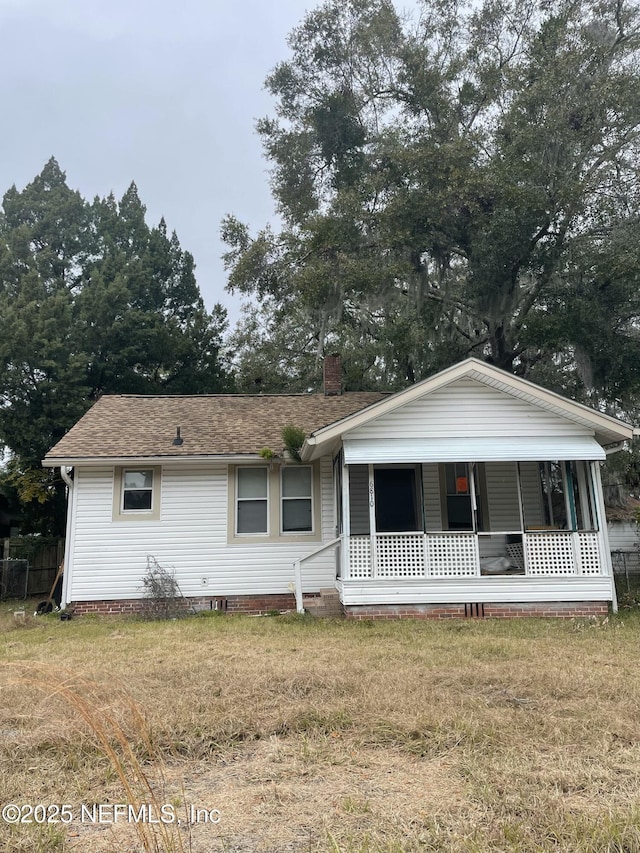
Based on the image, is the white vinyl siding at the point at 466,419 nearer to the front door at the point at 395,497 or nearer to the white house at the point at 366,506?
the white house at the point at 366,506

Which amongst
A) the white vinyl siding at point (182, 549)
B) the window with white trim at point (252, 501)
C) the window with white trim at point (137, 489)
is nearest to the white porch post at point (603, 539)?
the white vinyl siding at point (182, 549)

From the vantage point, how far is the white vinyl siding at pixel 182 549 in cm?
1146

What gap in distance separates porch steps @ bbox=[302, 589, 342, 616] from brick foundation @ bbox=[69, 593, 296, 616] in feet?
3.04

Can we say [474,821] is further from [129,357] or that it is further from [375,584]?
[129,357]

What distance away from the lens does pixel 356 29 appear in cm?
2047

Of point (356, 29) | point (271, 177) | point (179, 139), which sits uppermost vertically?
point (179, 139)

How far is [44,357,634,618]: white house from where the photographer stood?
33.5 ft

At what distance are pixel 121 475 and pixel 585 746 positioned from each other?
9724 millimetres

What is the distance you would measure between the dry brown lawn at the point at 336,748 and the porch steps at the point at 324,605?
3.55m

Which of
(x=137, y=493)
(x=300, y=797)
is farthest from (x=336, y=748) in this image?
(x=137, y=493)

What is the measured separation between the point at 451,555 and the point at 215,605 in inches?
177

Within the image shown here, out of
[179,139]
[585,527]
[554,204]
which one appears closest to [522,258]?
[554,204]

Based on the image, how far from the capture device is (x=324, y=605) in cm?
1074

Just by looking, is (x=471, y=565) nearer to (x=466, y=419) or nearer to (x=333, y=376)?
(x=466, y=419)
